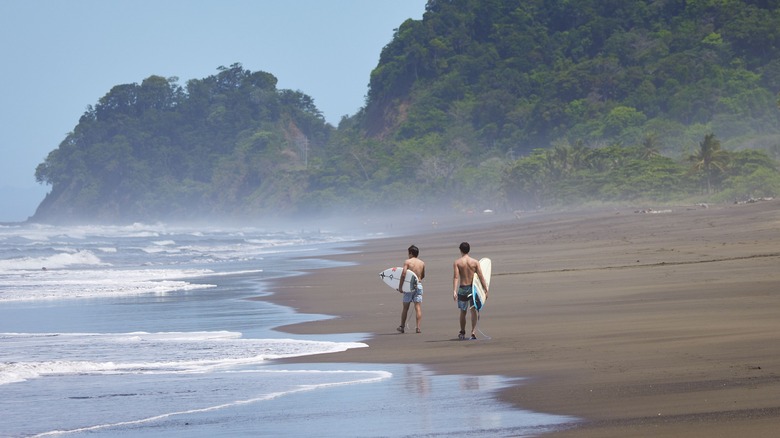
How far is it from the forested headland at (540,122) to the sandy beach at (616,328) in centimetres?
2679

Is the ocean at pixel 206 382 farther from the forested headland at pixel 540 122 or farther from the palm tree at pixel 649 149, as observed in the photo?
the palm tree at pixel 649 149

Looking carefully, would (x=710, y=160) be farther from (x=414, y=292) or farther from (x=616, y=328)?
(x=616, y=328)

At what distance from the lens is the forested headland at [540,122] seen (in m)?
61.0

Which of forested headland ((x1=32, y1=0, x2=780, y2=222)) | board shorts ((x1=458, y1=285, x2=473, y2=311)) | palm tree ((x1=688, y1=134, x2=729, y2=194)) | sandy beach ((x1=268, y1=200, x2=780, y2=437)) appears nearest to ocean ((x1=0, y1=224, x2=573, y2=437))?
sandy beach ((x1=268, y1=200, x2=780, y2=437))

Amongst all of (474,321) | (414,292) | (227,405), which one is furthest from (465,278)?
(227,405)

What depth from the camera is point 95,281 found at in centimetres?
2362

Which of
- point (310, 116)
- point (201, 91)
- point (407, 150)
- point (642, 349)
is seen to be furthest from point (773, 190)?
point (201, 91)

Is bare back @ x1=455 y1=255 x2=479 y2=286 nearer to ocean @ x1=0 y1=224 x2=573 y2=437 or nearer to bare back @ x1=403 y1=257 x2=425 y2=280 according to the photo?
bare back @ x1=403 y1=257 x2=425 y2=280

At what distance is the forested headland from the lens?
200 ft

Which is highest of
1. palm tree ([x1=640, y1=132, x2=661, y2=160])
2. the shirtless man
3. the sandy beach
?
palm tree ([x1=640, y1=132, x2=661, y2=160])

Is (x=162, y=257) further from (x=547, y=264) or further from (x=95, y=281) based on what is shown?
(x=547, y=264)

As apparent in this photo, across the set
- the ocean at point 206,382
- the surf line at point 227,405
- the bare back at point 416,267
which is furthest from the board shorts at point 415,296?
the surf line at point 227,405

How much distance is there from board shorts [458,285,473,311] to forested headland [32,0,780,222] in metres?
35.0

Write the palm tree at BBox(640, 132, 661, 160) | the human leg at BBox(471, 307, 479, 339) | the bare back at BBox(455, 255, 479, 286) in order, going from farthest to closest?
1. the palm tree at BBox(640, 132, 661, 160)
2. the bare back at BBox(455, 255, 479, 286)
3. the human leg at BBox(471, 307, 479, 339)
